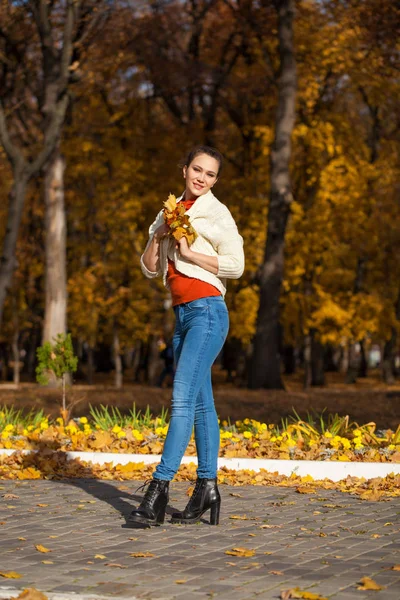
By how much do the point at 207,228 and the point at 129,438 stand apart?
12.8ft

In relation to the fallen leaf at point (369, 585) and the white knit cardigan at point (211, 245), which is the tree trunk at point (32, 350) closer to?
the white knit cardigan at point (211, 245)

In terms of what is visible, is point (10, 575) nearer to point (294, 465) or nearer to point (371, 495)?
point (371, 495)

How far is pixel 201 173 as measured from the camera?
680 cm

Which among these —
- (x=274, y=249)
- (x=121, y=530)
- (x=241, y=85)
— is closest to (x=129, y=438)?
(x=121, y=530)

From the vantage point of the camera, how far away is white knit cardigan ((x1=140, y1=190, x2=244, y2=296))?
21.8ft

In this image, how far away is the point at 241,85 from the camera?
3089cm

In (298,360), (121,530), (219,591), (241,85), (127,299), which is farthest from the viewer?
(298,360)

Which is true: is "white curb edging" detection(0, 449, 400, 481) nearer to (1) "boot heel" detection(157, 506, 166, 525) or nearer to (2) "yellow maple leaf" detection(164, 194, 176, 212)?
(1) "boot heel" detection(157, 506, 166, 525)

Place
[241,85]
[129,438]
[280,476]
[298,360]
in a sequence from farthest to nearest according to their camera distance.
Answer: [298,360] → [241,85] → [129,438] → [280,476]

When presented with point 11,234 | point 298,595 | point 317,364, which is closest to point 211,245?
point 298,595

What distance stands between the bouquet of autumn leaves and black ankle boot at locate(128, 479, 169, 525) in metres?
1.44

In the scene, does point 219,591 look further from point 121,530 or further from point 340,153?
point 340,153

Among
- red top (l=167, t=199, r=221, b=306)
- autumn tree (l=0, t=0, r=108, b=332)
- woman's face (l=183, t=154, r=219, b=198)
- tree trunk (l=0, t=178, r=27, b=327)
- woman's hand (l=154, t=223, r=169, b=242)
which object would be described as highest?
autumn tree (l=0, t=0, r=108, b=332)

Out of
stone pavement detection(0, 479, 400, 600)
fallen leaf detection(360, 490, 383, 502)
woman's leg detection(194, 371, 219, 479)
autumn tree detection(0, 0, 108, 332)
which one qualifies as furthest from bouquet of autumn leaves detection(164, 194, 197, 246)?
autumn tree detection(0, 0, 108, 332)
